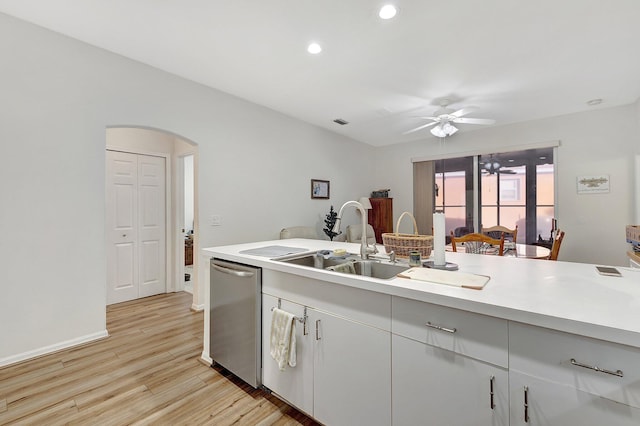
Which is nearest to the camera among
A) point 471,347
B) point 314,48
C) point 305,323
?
point 471,347

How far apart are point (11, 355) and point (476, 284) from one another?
3432mm

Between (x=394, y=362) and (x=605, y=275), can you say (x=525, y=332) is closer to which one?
(x=394, y=362)

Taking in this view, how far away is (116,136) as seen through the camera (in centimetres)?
381

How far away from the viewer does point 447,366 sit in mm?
1164

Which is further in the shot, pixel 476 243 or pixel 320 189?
pixel 320 189

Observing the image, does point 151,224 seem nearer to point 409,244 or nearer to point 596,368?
point 409,244

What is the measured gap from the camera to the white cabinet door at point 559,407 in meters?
0.86

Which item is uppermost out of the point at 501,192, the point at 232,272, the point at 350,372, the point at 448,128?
the point at 448,128

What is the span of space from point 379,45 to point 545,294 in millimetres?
2345

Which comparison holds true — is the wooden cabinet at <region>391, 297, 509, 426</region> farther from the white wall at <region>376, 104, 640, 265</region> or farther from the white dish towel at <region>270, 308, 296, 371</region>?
the white wall at <region>376, 104, 640, 265</region>

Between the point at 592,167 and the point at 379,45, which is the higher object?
the point at 379,45

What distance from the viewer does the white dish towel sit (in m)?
1.68

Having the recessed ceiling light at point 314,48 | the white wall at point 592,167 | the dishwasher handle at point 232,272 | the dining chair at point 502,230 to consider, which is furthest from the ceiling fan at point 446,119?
the dishwasher handle at point 232,272

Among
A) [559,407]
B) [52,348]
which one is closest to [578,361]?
[559,407]
